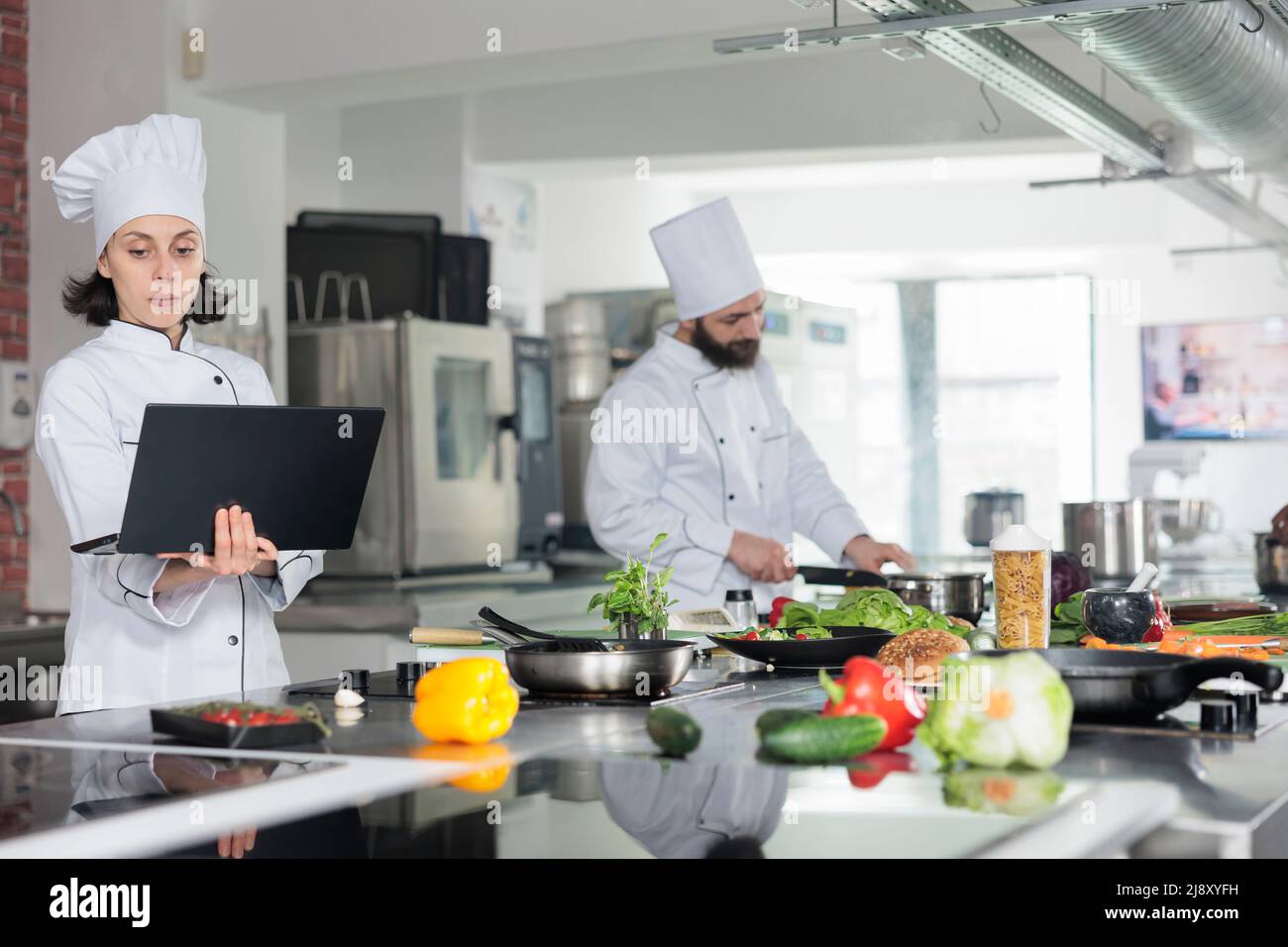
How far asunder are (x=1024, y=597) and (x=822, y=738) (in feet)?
2.84

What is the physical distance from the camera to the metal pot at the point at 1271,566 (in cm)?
397

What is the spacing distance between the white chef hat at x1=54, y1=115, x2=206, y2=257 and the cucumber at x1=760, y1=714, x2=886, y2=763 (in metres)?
1.60

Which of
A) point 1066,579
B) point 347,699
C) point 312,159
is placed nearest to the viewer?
point 347,699

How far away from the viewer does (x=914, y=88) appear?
5730 millimetres

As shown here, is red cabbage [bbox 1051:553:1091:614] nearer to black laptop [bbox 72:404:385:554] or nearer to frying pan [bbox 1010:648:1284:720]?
frying pan [bbox 1010:648:1284:720]

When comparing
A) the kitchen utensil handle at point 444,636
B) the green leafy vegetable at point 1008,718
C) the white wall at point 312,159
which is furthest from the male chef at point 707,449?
the white wall at point 312,159

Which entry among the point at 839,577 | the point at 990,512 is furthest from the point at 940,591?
the point at 990,512

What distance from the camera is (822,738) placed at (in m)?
1.46

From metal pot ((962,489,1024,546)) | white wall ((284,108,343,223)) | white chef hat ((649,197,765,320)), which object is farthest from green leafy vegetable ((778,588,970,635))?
white wall ((284,108,343,223))

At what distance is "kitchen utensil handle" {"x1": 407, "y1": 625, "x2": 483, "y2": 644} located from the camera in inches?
88.7

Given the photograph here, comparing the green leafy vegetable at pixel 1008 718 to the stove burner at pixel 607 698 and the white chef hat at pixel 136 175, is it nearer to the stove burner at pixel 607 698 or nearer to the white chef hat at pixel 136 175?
the stove burner at pixel 607 698

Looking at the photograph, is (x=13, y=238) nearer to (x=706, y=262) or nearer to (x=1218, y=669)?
(x=706, y=262)
